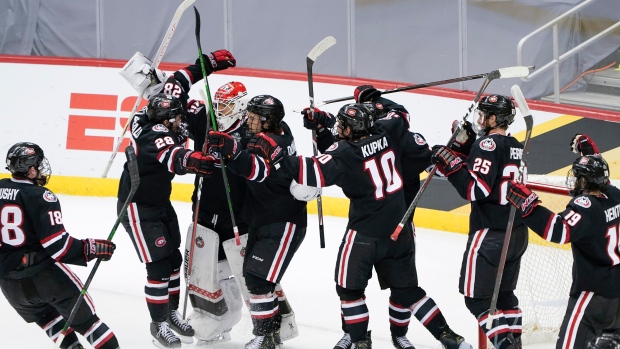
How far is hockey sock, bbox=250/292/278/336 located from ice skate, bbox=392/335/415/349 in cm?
64

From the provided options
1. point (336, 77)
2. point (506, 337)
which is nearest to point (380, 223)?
point (506, 337)

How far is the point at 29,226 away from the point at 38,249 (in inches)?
4.8

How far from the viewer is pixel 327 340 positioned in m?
5.62

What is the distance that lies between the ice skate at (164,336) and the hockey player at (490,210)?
155cm

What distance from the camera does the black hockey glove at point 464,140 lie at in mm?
5160

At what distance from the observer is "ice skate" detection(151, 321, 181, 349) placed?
5371 mm

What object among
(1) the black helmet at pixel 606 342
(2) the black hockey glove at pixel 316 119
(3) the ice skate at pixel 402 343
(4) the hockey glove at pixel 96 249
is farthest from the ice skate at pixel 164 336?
(1) the black helmet at pixel 606 342

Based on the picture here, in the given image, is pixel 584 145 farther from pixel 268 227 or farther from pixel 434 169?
pixel 268 227

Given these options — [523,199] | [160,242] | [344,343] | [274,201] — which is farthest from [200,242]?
[523,199]

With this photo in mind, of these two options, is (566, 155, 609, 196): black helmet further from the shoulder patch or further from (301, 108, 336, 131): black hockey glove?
(301, 108, 336, 131): black hockey glove

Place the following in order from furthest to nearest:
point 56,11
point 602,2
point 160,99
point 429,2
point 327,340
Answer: point 56,11, point 429,2, point 602,2, point 327,340, point 160,99

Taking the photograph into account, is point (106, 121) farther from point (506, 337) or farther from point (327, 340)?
point (506, 337)

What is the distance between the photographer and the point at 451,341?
16.4ft

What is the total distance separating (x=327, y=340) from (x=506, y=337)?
3.75ft
